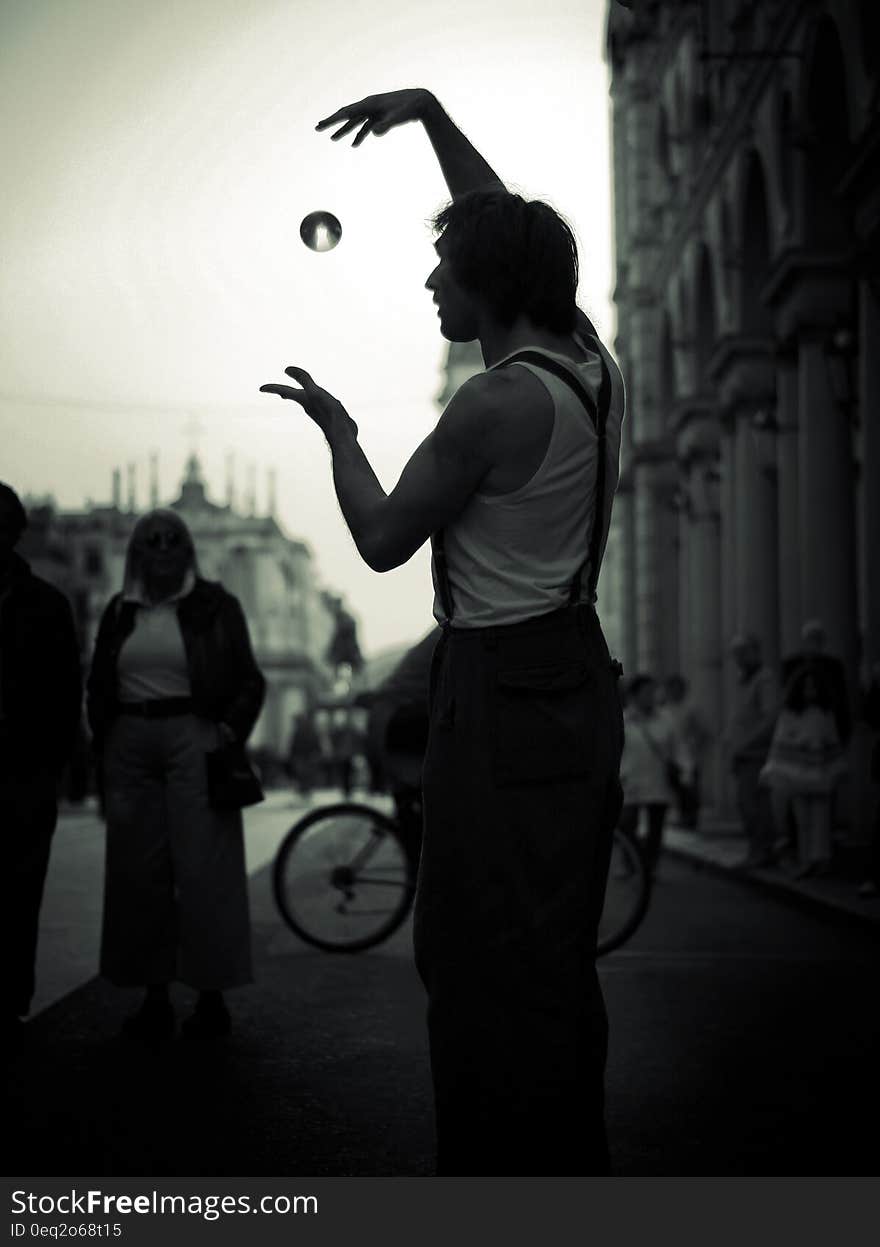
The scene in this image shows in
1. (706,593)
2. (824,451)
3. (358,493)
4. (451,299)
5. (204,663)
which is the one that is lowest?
(204,663)

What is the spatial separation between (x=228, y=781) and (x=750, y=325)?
654 inches

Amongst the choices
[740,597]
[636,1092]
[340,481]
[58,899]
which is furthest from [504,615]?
[740,597]

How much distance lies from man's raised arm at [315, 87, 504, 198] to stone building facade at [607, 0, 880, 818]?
29.2 feet

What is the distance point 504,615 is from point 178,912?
4049mm

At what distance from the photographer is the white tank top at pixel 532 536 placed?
3066 mm

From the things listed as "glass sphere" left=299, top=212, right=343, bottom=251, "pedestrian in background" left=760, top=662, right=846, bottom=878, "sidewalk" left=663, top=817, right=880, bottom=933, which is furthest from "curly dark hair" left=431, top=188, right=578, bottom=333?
"pedestrian in background" left=760, top=662, right=846, bottom=878

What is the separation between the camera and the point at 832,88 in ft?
56.4

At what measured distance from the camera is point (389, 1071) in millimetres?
5902

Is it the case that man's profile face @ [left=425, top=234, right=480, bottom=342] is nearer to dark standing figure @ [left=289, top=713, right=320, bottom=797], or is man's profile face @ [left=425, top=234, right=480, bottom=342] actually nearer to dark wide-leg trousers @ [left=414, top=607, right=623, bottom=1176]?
dark wide-leg trousers @ [left=414, top=607, right=623, bottom=1176]

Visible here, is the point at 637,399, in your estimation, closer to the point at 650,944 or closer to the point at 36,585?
the point at 650,944

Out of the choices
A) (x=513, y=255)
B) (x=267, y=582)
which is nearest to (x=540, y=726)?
(x=513, y=255)

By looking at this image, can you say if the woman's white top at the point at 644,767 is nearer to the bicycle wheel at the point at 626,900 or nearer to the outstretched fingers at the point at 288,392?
the bicycle wheel at the point at 626,900

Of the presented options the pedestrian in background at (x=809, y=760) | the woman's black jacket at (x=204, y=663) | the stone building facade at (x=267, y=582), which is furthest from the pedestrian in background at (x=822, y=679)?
the stone building facade at (x=267, y=582)

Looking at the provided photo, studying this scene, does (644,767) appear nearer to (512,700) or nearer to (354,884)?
(354,884)
